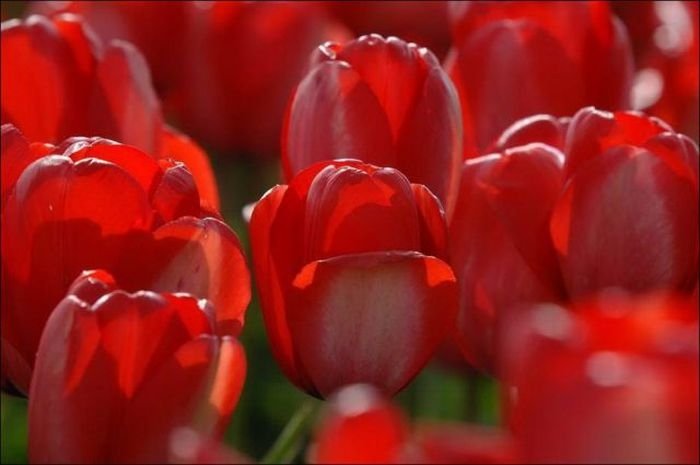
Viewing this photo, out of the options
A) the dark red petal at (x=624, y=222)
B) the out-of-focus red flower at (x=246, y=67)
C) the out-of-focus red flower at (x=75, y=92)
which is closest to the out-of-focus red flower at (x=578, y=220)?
the dark red petal at (x=624, y=222)

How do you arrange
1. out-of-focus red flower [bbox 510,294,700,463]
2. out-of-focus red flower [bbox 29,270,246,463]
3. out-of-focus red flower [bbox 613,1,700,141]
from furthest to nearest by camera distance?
out-of-focus red flower [bbox 613,1,700,141]
out-of-focus red flower [bbox 29,270,246,463]
out-of-focus red flower [bbox 510,294,700,463]

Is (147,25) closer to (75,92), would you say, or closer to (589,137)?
(75,92)

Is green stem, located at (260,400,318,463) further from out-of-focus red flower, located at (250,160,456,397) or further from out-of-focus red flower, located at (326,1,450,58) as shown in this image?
out-of-focus red flower, located at (326,1,450,58)

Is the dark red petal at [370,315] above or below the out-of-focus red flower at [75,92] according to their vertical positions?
below

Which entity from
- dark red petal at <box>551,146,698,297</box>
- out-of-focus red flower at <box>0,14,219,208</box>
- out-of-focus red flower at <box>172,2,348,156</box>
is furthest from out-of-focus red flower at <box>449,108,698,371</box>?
out-of-focus red flower at <box>172,2,348,156</box>

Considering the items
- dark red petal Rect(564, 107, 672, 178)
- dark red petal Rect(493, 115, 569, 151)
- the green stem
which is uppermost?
dark red petal Rect(564, 107, 672, 178)

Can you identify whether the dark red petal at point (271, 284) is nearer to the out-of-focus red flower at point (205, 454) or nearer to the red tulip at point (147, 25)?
the out-of-focus red flower at point (205, 454)

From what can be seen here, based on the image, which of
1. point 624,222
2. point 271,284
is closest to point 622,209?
point 624,222
